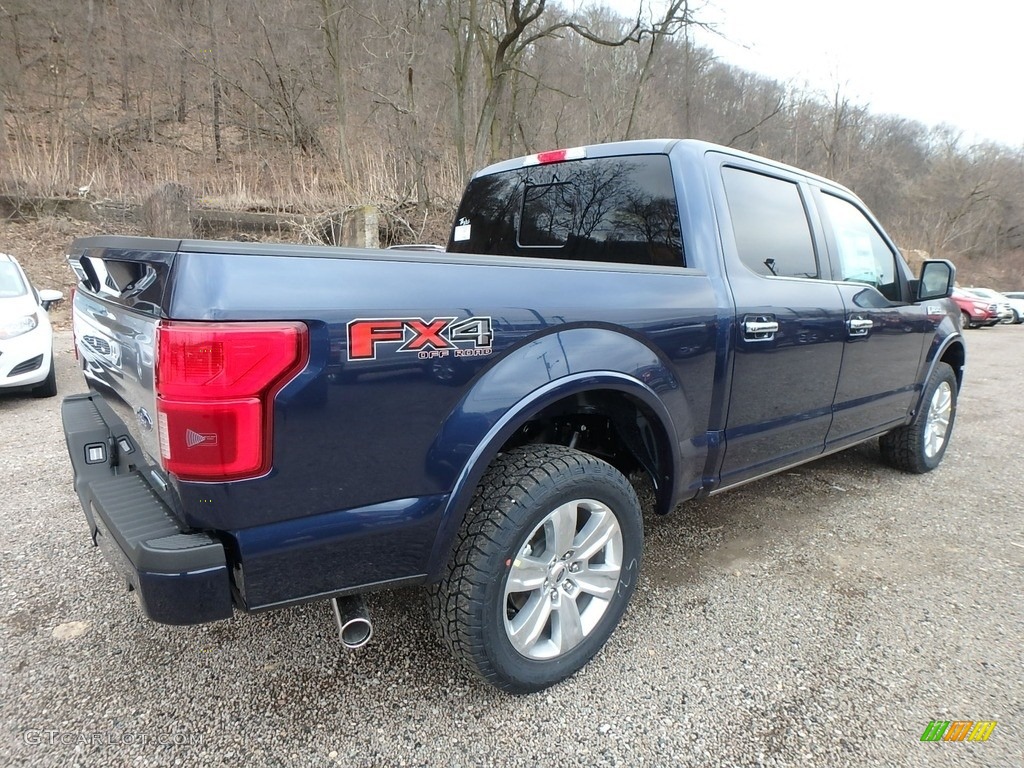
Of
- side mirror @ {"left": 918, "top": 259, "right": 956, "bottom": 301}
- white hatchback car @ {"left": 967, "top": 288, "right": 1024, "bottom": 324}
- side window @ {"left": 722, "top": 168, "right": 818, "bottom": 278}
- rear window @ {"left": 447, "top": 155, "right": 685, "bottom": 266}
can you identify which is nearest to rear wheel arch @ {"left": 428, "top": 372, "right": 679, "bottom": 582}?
rear window @ {"left": 447, "top": 155, "right": 685, "bottom": 266}

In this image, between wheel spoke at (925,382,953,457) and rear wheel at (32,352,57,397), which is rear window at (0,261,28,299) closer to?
rear wheel at (32,352,57,397)

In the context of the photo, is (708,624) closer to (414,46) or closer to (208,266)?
(208,266)

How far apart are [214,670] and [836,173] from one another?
4606 centimetres

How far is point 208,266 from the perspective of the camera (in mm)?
1399

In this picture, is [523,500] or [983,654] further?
[983,654]

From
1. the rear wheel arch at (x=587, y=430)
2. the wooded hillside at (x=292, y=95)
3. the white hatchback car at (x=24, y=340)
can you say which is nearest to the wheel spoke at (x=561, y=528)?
the rear wheel arch at (x=587, y=430)

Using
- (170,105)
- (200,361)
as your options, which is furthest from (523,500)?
(170,105)

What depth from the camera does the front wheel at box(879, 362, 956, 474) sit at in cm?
408

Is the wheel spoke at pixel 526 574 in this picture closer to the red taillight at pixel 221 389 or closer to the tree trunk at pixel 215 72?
the red taillight at pixel 221 389

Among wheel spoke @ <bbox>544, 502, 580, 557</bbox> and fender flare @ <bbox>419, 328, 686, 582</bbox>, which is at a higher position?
fender flare @ <bbox>419, 328, 686, 582</bbox>

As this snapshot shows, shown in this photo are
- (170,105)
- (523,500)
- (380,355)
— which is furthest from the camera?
(170,105)

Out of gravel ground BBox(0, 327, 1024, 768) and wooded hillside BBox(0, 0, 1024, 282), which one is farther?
wooded hillside BBox(0, 0, 1024, 282)

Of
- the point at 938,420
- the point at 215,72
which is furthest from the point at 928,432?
the point at 215,72

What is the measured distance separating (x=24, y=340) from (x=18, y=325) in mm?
182
